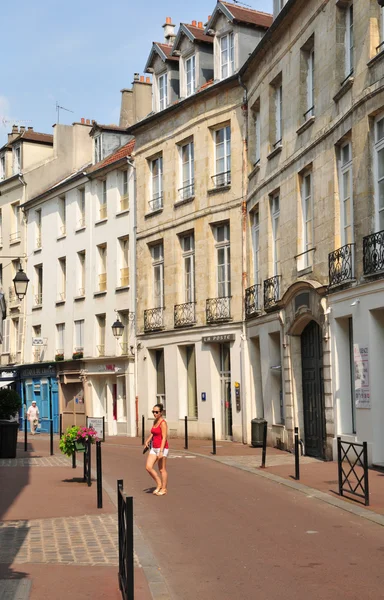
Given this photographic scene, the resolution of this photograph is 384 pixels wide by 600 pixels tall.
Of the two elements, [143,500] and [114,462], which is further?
[114,462]

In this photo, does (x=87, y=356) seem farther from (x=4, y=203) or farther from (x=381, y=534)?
(x=381, y=534)

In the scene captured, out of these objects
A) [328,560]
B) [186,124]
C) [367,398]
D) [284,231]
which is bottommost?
[328,560]

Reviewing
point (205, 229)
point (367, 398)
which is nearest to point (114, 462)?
point (367, 398)

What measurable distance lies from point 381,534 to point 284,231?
1278cm

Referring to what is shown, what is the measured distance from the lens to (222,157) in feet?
90.9

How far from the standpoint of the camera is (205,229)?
2797 centimetres

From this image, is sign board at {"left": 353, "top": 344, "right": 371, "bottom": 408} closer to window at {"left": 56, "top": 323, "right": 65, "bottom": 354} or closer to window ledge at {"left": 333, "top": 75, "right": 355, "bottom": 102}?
window ledge at {"left": 333, "top": 75, "right": 355, "bottom": 102}

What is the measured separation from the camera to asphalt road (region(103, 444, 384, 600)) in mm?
7531

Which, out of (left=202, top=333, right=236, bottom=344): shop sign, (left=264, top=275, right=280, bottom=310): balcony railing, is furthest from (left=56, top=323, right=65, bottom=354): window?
(left=264, top=275, right=280, bottom=310): balcony railing

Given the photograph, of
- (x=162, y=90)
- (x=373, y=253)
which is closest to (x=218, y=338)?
(x=162, y=90)

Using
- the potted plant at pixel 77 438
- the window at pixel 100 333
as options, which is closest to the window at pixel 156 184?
the window at pixel 100 333

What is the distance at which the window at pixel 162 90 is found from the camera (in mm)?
31312

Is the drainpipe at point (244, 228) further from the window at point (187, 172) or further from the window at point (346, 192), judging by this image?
the window at point (346, 192)

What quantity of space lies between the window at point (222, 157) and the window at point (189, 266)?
241 centimetres
